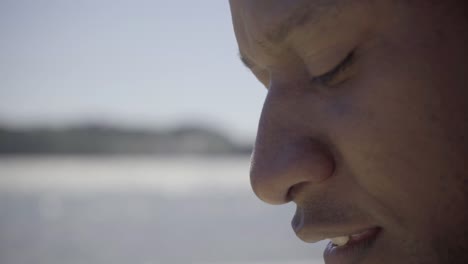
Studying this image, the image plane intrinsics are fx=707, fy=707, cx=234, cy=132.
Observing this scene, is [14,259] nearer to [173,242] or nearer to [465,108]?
[173,242]

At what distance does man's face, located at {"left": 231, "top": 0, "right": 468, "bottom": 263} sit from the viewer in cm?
61

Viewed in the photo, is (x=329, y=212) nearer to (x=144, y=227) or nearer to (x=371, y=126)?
(x=371, y=126)

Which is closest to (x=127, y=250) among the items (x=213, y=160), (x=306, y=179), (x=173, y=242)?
(x=173, y=242)

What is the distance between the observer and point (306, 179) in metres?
0.66

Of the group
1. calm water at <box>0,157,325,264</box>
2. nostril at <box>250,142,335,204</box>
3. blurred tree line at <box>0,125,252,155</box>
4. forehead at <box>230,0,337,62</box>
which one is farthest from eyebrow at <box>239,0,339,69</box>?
blurred tree line at <box>0,125,252,155</box>

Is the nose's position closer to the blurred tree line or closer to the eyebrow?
the eyebrow

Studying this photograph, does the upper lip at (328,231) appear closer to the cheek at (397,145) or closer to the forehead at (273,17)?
the cheek at (397,145)

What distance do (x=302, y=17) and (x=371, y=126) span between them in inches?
4.6

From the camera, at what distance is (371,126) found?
63 centimetres

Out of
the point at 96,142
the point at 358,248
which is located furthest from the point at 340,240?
the point at 96,142

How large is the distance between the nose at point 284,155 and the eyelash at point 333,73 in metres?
0.03

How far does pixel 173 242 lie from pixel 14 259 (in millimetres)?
1287

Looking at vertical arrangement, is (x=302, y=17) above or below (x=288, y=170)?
above

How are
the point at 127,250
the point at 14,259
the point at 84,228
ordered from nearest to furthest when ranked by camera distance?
the point at 14,259
the point at 127,250
the point at 84,228
